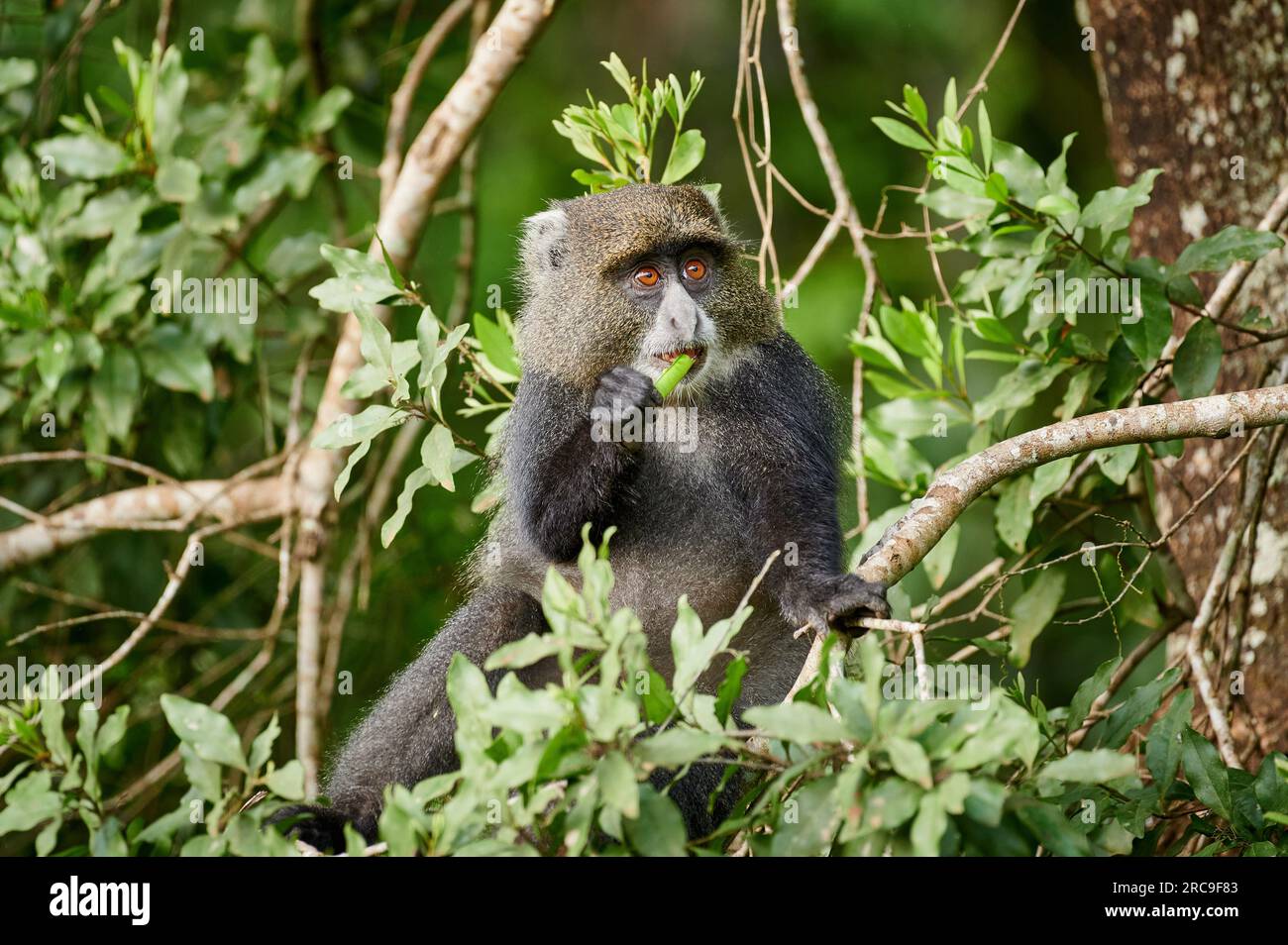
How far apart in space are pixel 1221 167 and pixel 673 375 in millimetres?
3214

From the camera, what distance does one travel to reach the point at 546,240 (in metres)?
6.30

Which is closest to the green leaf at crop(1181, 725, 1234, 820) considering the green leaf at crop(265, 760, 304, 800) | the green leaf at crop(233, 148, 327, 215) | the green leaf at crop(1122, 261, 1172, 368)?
the green leaf at crop(1122, 261, 1172, 368)

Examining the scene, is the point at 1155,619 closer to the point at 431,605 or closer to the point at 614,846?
the point at 614,846

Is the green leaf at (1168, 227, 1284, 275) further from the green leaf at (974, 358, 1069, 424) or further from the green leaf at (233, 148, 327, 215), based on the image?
the green leaf at (233, 148, 327, 215)

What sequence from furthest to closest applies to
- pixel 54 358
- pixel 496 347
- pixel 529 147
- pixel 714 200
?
pixel 529 147, pixel 54 358, pixel 496 347, pixel 714 200

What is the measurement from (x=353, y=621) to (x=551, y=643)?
637 cm

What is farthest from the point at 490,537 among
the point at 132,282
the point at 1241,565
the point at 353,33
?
the point at 353,33

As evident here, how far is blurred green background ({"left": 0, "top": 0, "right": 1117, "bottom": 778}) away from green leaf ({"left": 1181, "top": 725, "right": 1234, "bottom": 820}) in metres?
2.35

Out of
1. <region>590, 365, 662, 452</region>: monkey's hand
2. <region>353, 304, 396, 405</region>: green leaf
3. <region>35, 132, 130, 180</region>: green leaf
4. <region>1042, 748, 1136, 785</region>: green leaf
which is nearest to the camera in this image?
<region>1042, 748, 1136, 785</region>: green leaf

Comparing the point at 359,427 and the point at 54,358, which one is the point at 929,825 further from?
the point at 54,358

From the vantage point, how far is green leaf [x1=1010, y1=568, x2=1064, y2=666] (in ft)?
21.0

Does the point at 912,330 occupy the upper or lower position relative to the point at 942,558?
upper

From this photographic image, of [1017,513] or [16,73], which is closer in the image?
[1017,513]

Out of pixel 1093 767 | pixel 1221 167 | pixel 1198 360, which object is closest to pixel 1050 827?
pixel 1093 767
